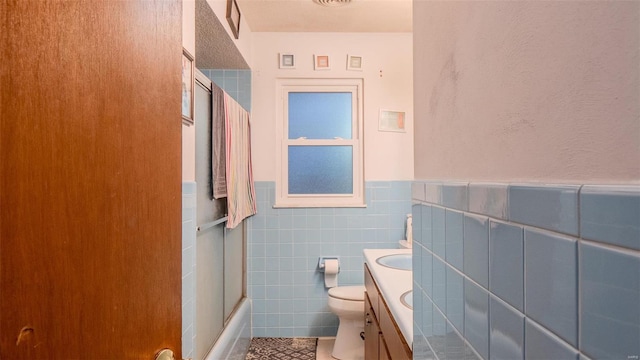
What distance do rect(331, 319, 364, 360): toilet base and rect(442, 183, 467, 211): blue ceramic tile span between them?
1.97 meters

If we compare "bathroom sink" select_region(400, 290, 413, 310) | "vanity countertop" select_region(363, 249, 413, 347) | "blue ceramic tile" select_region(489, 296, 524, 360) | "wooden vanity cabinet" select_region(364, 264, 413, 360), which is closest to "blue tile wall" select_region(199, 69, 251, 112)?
"vanity countertop" select_region(363, 249, 413, 347)

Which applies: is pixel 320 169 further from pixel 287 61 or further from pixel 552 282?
pixel 552 282

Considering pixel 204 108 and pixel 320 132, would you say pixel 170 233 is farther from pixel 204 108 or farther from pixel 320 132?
pixel 320 132

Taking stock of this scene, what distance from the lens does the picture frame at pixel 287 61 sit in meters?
3.01

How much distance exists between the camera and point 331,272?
2918mm

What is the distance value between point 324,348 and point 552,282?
105 inches

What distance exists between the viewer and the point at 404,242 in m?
2.92

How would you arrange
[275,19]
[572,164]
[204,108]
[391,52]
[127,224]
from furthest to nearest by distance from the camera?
[391,52] < [275,19] < [204,108] < [127,224] < [572,164]

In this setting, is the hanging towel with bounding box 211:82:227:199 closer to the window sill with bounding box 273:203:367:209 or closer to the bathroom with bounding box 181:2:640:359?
the window sill with bounding box 273:203:367:209

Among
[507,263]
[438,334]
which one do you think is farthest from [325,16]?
[507,263]

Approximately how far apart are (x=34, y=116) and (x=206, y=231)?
1.62 meters

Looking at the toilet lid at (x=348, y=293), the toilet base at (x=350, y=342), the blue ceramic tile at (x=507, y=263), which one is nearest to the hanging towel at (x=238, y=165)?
the toilet lid at (x=348, y=293)

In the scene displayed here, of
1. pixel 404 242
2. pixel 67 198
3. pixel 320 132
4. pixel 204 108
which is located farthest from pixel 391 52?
pixel 67 198

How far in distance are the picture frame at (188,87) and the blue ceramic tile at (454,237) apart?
46.1 inches
